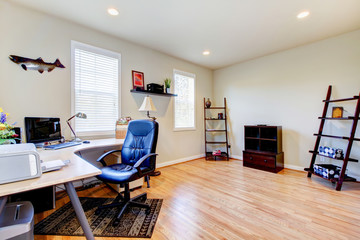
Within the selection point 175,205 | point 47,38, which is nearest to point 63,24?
point 47,38

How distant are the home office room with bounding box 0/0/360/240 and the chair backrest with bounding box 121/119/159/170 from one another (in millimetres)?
18

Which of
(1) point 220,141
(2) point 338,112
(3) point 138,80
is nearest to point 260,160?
(1) point 220,141

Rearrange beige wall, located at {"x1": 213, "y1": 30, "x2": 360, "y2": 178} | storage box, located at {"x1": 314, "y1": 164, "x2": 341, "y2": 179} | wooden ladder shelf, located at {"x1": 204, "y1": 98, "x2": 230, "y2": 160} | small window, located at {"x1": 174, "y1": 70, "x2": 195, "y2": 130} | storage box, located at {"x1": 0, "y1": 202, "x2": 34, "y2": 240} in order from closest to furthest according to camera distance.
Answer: storage box, located at {"x1": 0, "y1": 202, "x2": 34, "y2": 240} → storage box, located at {"x1": 314, "y1": 164, "x2": 341, "y2": 179} → beige wall, located at {"x1": 213, "y1": 30, "x2": 360, "y2": 178} → small window, located at {"x1": 174, "y1": 70, "x2": 195, "y2": 130} → wooden ladder shelf, located at {"x1": 204, "y1": 98, "x2": 230, "y2": 160}

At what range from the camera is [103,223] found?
5.76ft

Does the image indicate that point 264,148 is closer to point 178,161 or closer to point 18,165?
point 178,161

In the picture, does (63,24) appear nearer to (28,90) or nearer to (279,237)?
(28,90)

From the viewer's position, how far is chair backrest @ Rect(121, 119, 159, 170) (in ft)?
6.82

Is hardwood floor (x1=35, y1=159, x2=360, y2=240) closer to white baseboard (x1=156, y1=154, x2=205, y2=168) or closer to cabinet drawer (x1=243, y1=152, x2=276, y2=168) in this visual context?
cabinet drawer (x1=243, y1=152, x2=276, y2=168)

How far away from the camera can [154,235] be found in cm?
157

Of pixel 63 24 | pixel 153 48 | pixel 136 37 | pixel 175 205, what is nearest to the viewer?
pixel 175 205

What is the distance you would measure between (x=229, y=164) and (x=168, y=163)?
58.2 inches

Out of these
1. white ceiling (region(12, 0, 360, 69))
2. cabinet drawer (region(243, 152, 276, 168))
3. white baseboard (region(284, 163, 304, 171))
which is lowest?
white baseboard (region(284, 163, 304, 171))

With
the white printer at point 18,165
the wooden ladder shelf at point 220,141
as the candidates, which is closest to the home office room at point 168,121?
the white printer at point 18,165

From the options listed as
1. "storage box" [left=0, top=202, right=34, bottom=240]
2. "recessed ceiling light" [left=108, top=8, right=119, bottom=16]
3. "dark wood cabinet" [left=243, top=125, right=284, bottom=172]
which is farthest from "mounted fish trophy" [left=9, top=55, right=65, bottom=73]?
"dark wood cabinet" [left=243, top=125, right=284, bottom=172]
